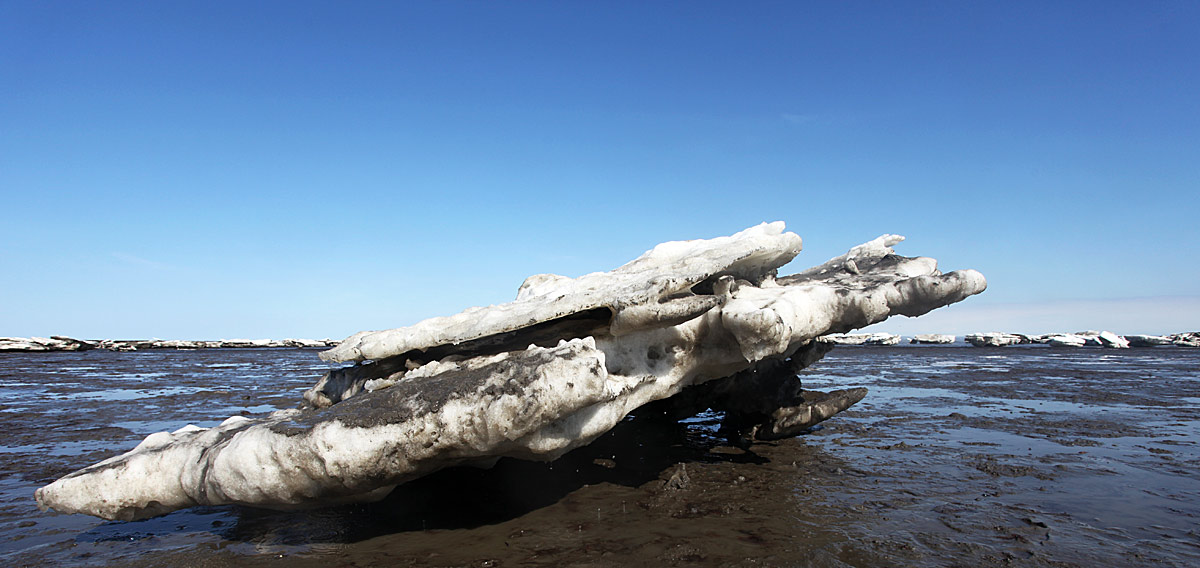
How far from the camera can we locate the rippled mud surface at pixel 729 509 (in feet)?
13.8

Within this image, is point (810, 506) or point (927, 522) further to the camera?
point (810, 506)

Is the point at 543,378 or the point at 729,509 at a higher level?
the point at 543,378

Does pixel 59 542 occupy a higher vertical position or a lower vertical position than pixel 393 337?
lower

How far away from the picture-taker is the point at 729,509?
512 centimetres

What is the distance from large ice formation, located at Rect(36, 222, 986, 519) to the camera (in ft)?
13.1

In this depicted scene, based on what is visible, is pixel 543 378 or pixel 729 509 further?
pixel 729 509

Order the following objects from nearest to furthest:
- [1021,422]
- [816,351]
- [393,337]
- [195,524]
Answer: [195,524], [393,337], [816,351], [1021,422]

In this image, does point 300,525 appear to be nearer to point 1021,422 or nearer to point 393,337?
point 393,337

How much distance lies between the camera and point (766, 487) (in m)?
5.88

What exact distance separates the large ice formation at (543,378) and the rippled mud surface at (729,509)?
546mm

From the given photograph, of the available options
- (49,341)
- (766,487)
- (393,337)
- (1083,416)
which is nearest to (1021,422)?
(1083,416)

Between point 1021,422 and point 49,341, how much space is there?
184ft

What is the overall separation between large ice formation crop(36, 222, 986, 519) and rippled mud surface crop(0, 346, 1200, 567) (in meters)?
0.55

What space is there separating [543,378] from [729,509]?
2223 millimetres
